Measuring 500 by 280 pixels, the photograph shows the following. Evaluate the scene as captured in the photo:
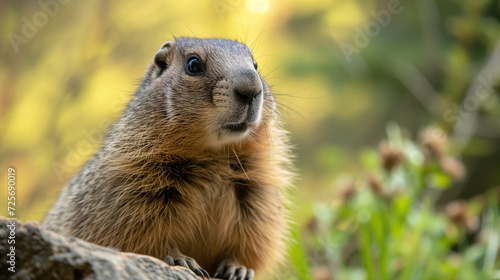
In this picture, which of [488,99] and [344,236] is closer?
[344,236]

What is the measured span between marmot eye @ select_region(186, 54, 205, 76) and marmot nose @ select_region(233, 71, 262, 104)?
0.22m

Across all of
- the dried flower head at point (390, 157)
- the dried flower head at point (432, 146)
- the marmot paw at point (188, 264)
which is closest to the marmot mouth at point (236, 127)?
the marmot paw at point (188, 264)

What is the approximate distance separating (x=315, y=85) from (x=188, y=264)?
3.62 meters

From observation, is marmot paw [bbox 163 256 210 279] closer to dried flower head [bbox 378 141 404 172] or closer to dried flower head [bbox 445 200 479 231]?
dried flower head [bbox 378 141 404 172]

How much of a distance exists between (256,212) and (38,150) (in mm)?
1602

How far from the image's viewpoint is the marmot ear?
2145 millimetres

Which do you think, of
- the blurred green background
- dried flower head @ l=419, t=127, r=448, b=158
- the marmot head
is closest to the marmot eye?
the marmot head

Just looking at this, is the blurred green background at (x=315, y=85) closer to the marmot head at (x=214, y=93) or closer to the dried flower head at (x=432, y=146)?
the dried flower head at (x=432, y=146)

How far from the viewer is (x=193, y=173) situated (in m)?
1.88

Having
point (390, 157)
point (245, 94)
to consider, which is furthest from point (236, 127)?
point (390, 157)

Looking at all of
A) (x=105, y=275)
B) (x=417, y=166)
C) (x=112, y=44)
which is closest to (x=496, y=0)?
(x=417, y=166)

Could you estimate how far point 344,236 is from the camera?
3.21 metres

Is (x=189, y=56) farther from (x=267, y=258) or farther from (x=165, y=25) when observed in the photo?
(x=165, y=25)

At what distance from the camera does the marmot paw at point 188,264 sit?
168 centimetres
